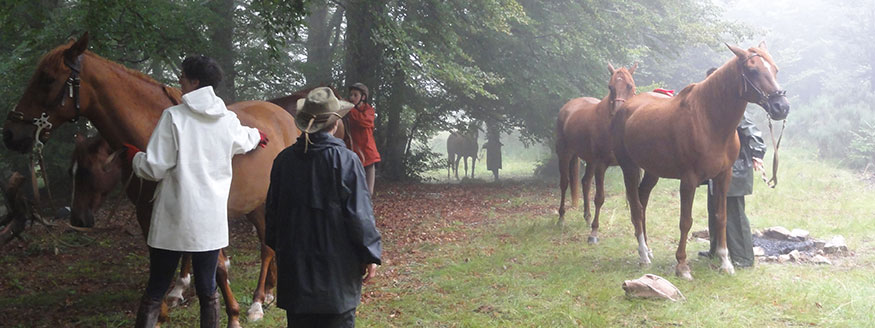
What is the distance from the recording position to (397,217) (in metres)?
9.08

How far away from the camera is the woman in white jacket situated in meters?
3.00

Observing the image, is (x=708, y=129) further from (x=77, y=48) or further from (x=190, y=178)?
(x=77, y=48)

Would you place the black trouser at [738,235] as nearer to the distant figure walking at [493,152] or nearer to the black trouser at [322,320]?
the black trouser at [322,320]

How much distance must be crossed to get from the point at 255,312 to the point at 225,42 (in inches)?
283

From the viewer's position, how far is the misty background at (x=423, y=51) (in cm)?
718

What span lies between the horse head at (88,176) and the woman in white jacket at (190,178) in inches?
45.1

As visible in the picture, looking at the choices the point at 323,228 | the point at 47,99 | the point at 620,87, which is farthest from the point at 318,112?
the point at 620,87

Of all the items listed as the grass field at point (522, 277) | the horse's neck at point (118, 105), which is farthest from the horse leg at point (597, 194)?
the horse's neck at point (118, 105)

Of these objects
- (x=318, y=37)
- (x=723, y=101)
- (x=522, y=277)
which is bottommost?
(x=522, y=277)

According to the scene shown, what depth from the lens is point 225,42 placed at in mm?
10352

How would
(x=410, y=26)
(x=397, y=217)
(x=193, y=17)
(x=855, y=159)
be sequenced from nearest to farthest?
1. (x=193, y=17)
2. (x=397, y=217)
3. (x=410, y=26)
4. (x=855, y=159)

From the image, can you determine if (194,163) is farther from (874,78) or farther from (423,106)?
(874,78)

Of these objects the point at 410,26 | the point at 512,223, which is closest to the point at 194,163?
the point at 512,223

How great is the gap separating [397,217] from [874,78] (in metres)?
16.5
